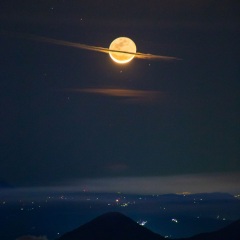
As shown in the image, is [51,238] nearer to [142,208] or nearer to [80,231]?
[80,231]

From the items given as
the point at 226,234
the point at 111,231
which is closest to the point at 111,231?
the point at 111,231

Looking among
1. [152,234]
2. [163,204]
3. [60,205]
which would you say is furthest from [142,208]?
[152,234]

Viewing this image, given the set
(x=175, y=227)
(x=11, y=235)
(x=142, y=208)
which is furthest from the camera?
(x=175, y=227)

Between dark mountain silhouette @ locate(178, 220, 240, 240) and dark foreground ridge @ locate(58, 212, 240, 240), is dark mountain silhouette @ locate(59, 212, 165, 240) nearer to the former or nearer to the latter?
dark foreground ridge @ locate(58, 212, 240, 240)

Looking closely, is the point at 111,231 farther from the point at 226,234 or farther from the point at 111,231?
the point at 226,234

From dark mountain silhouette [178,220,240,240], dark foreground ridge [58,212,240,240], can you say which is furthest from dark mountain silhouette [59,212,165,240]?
dark mountain silhouette [178,220,240,240]

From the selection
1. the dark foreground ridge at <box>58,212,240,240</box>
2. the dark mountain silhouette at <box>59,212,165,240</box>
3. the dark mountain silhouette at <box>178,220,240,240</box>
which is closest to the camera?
the dark mountain silhouette at <box>178,220,240,240</box>
